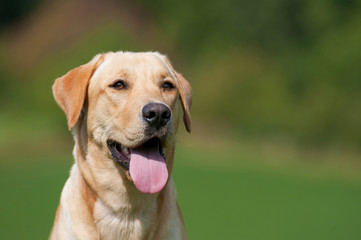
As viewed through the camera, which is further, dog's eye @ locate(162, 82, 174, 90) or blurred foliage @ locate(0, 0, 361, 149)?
blurred foliage @ locate(0, 0, 361, 149)

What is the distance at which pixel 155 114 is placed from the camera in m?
4.18

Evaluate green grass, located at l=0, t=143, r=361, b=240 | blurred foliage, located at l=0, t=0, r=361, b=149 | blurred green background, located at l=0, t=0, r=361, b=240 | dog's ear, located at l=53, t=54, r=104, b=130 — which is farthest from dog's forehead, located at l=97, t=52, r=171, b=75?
blurred foliage, located at l=0, t=0, r=361, b=149

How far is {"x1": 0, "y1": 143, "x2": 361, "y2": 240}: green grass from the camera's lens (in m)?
14.0

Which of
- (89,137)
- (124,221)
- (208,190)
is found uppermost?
(89,137)

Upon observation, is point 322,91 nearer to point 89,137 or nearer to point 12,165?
point 12,165

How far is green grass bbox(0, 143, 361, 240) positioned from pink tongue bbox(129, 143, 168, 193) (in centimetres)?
876

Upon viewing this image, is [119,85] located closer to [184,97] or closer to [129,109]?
[129,109]

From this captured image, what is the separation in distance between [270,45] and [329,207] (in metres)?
18.2

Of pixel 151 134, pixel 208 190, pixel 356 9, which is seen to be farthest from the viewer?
pixel 356 9

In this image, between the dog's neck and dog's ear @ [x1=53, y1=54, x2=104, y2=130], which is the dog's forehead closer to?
dog's ear @ [x1=53, y1=54, x2=104, y2=130]

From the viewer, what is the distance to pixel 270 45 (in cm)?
3422

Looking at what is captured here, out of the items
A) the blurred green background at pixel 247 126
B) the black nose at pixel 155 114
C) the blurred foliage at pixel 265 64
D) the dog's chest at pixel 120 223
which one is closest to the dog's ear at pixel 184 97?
the black nose at pixel 155 114

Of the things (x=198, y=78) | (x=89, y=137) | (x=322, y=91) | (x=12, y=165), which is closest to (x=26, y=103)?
(x=198, y=78)

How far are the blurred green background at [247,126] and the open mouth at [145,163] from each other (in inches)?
357
